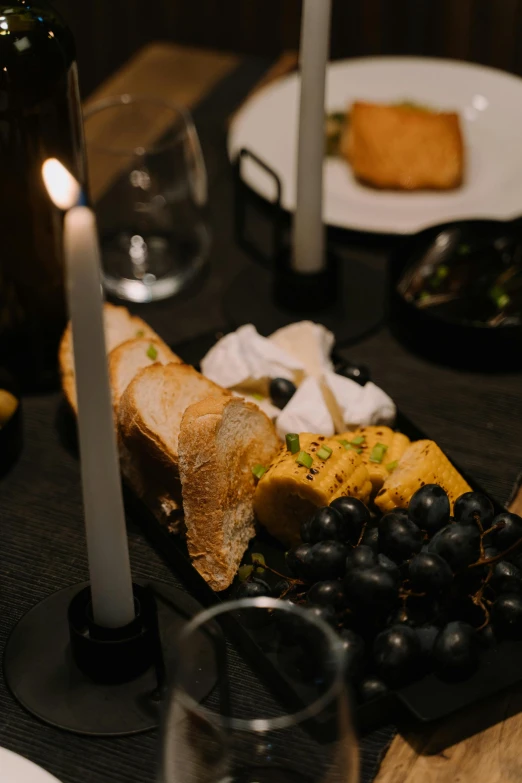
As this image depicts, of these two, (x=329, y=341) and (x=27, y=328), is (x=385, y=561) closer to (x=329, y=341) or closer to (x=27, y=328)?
(x=329, y=341)

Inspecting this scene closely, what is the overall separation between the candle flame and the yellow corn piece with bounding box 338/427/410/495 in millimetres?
497

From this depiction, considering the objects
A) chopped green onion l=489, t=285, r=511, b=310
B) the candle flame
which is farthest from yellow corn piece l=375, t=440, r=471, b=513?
the candle flame

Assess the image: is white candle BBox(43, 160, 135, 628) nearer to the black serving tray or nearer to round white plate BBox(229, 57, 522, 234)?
the black serving tray

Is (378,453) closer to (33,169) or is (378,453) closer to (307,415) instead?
(307,415)

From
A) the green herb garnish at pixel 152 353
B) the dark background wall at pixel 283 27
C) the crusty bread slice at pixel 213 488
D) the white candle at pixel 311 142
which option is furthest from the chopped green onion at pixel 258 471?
the dark background wall at pixel 283 27

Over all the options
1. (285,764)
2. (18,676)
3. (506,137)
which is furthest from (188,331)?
(285,764)

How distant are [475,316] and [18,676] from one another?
2.49 feet

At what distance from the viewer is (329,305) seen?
1.46 meters

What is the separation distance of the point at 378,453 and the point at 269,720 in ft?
1.51

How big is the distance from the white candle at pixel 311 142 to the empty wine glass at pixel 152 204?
0.19m

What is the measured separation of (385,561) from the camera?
854 mm

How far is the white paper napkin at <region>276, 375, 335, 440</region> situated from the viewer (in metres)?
1.09

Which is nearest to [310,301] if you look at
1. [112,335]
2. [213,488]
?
[112,335]

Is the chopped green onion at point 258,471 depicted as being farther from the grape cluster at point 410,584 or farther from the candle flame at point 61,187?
the candle flame at point 61,187
